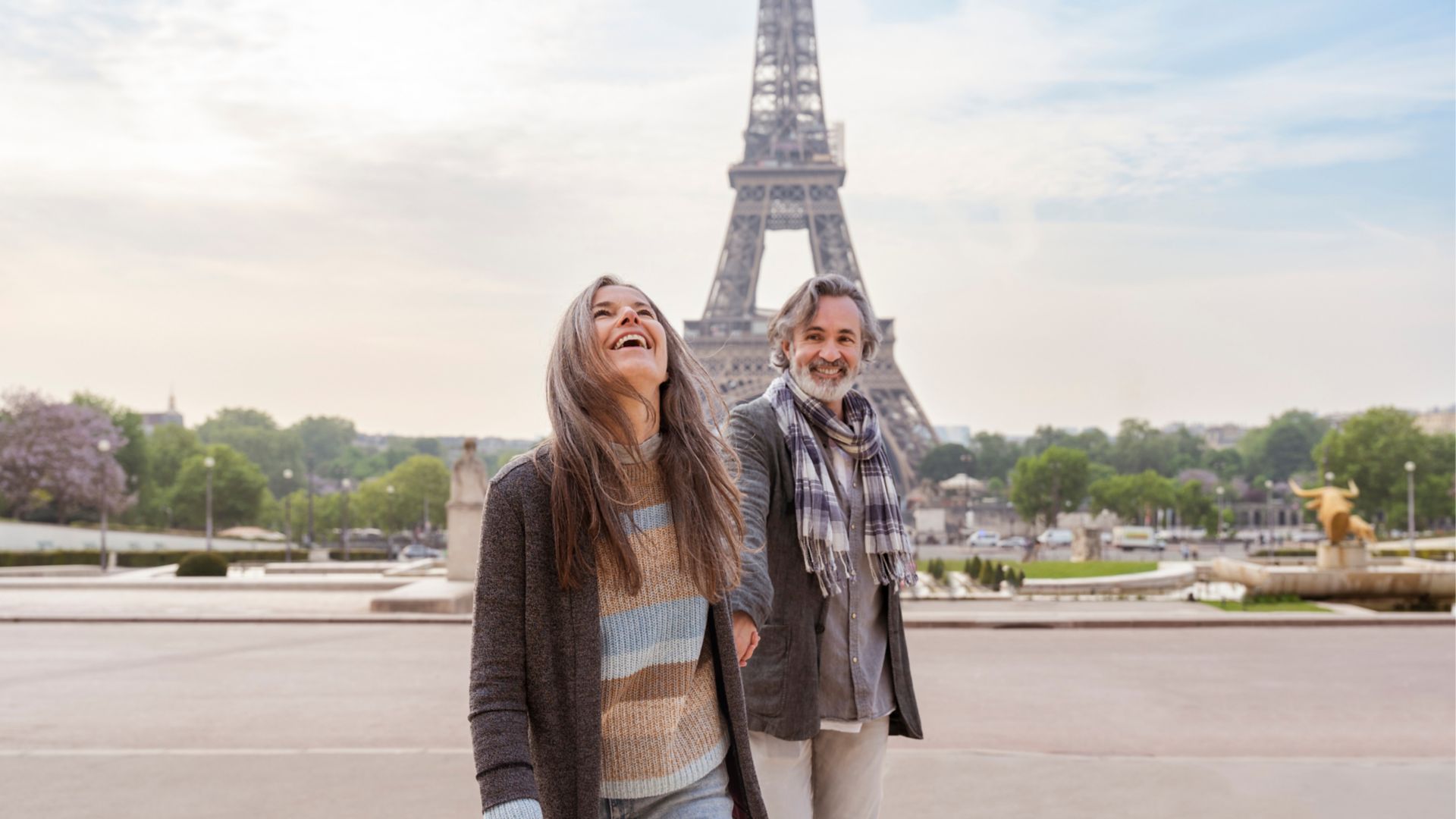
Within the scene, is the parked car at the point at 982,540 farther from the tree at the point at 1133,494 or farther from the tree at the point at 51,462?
the tree at the point at 51,462

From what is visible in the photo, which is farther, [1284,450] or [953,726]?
[1284,450]

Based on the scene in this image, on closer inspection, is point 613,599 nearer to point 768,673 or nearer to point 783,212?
point 768,673

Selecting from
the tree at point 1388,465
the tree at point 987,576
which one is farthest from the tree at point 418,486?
the tree at point 987,576

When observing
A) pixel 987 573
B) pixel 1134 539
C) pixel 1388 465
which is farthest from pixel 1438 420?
pixel 987 573

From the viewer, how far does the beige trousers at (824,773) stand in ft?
11.7

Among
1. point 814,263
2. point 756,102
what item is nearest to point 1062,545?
point 814,263

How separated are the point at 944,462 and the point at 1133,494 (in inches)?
720

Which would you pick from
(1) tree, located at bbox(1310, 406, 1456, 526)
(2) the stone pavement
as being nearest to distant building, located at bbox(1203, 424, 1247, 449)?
(1) tree, located at bbox(1310, 406, 1456, 526)

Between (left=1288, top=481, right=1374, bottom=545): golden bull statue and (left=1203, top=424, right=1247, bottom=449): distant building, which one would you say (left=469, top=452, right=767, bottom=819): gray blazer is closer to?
(left=1288, top=481, right=1374, bottom=545): golden bull statue

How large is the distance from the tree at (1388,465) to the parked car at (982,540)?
61.7ft

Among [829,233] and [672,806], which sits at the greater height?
[829,233]

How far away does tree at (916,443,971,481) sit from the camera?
88.8m

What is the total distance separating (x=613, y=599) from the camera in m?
2.50

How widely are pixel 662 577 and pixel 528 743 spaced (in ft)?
1.35
